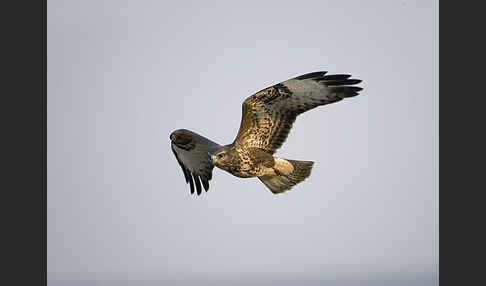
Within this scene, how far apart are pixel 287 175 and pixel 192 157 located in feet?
3.92

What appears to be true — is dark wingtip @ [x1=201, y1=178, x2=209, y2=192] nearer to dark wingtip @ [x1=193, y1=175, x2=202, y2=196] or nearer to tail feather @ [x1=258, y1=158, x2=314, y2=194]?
dark wingtip @ [x1=193, y1=175, x2=202, y2=196]

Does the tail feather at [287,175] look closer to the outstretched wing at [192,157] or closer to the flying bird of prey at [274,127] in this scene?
the flying bird of prey at [274,127]

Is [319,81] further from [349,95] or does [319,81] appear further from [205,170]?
[205,170]

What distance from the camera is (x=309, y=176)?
243 inches

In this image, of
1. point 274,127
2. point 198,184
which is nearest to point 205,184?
point 198,184

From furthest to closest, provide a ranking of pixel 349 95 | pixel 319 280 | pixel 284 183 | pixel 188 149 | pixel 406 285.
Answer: pixel 319 280, pixel 406 285, pixel 188 149, pixel 284 183, pixel 349 95

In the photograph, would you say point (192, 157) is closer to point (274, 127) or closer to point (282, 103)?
point (274, 127)

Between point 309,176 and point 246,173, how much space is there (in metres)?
0.65

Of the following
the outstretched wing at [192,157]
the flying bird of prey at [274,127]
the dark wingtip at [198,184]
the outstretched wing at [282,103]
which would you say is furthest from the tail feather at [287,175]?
the dark wingtip at [198,184]

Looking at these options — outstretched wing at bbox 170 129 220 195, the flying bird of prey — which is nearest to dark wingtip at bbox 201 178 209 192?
outstretched wing at bbox 170 129 220 195

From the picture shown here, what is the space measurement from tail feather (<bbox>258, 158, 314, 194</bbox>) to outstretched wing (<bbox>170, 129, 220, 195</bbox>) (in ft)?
2.67

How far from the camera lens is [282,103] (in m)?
6.00

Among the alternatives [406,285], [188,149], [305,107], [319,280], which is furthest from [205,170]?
[319,280]

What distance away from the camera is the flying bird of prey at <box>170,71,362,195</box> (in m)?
5.84
